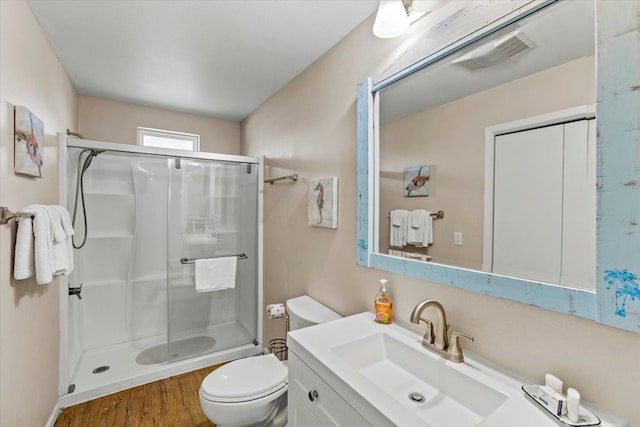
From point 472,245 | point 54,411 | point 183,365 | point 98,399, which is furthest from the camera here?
point 183,365

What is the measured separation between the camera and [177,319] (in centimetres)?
257

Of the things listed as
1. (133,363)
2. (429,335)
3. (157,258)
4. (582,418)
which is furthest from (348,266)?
(133,363)

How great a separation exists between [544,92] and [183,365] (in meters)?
2.90

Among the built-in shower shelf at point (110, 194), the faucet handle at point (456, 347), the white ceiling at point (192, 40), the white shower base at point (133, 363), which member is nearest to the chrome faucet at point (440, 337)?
the faucet handle at point (456, 347)

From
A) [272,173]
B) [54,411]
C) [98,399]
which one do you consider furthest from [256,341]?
[272,173]

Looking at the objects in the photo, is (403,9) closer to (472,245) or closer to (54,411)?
(472,245)

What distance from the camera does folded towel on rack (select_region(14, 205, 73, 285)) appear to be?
1312mm

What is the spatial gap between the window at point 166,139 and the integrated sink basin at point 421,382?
3.03 m

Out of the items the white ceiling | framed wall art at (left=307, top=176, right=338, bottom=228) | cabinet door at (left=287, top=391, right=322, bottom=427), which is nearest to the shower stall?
the white ceiling

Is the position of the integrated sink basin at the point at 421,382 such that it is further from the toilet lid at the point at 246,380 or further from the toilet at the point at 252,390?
the toilet lid at the point at 246,380

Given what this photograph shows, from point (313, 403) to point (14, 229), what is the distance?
1571 mm

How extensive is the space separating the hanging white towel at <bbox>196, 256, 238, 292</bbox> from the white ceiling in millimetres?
1526

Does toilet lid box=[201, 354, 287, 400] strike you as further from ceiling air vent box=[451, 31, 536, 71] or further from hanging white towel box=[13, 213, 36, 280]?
ceiling air vent box=[451, 31, 536, 71]

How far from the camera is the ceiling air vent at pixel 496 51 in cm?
96
